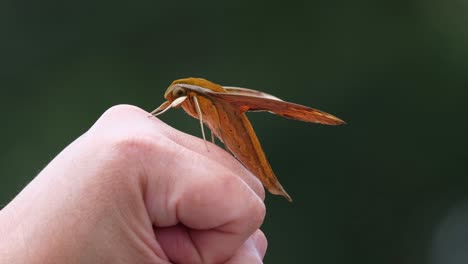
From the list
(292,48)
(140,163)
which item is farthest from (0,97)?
(140,163)

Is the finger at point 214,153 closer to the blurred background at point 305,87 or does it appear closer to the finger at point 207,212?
the finger at point 207,212

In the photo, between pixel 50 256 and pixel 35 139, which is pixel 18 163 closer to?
pixel 35 139

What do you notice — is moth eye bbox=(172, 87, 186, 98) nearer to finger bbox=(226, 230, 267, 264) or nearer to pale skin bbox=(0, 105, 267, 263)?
pale skin bbox=(0, 105, 267, 263)

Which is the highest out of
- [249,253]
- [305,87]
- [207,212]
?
[207,212]

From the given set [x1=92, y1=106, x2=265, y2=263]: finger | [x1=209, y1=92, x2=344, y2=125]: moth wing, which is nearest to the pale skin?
[x1=92, y1=106, x2=265, y2=263]: finger

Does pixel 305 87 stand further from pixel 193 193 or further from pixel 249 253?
pixel 193 193

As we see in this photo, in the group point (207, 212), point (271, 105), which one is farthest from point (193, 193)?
point (271, 105)

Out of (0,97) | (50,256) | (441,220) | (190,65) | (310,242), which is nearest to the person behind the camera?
(50,256)
